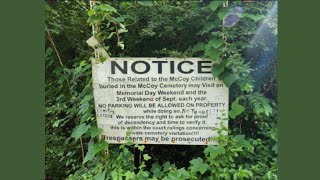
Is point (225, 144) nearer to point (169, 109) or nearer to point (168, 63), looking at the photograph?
point (169, 109)

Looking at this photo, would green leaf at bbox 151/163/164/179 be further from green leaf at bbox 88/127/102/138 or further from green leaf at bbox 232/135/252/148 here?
green leaf at bbox 232/135/252/148

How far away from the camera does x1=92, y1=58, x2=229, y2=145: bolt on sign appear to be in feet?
11.2

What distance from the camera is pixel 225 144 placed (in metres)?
3.40

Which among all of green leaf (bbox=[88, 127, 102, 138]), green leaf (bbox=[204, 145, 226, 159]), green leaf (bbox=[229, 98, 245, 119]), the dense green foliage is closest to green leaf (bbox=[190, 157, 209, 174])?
the dense green foliage

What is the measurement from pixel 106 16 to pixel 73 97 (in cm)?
101

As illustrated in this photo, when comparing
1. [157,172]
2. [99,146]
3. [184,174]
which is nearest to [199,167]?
[184,174]

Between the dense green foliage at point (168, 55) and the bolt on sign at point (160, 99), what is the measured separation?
4.6 inches

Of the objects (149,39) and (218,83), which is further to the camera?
(149,39)

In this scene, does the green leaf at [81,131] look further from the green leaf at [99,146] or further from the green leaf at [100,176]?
the green leaf at [100,176]

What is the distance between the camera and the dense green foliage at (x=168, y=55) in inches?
132

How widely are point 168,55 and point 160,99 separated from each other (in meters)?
0.55

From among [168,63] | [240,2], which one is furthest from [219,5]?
[168,63]

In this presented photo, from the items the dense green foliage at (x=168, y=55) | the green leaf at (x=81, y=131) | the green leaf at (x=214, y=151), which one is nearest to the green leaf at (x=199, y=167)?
the dense green foliage at (x=168, y=55)

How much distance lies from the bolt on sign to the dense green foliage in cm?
12
